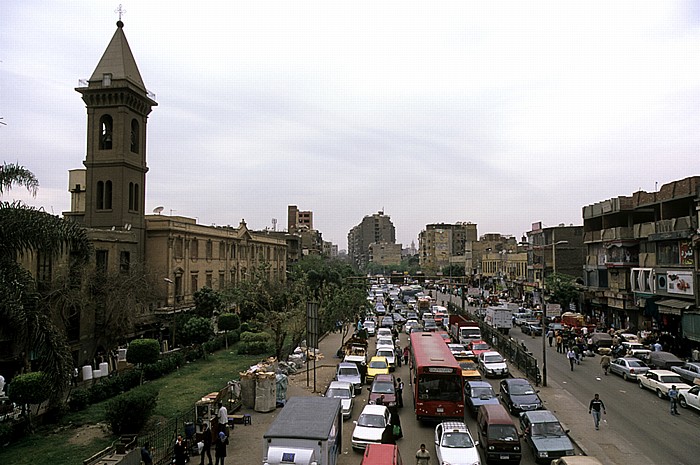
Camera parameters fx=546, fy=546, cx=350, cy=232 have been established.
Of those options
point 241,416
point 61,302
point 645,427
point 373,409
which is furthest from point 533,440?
point 61,302

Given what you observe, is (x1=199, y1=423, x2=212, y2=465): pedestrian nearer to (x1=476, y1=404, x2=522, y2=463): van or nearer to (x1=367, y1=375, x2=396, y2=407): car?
(x1=367, y1=375, x2=396, y2=407): car

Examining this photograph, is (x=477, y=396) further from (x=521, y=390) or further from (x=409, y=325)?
(x=409, y=325)

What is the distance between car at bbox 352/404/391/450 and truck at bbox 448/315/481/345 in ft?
79.0

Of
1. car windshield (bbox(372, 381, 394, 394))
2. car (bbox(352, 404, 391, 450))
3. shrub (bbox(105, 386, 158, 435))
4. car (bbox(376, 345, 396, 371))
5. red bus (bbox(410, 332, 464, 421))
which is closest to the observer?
car (bbox(352, 404, 391, 450))

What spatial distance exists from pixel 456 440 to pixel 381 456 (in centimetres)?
360

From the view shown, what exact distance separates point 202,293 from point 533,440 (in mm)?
34020

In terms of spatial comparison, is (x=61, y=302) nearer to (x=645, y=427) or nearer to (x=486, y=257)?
(x=645, y=427)

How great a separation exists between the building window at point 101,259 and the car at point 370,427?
76.8 ft

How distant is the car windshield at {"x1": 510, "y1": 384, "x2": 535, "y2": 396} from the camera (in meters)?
24.1

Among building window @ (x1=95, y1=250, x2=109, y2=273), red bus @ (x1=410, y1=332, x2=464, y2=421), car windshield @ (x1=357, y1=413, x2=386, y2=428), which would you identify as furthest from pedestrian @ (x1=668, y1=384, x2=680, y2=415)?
building window @ (x1=95, y1=250, x2=109, y2=273)

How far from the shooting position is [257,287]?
156 ft

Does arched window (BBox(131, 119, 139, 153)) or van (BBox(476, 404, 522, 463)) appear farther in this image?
arched window (BBox(131, 119, 139, 153))

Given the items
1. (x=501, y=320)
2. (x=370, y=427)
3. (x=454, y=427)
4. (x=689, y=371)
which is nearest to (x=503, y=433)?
(x=454, y=427)

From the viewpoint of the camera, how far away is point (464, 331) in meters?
44.0
